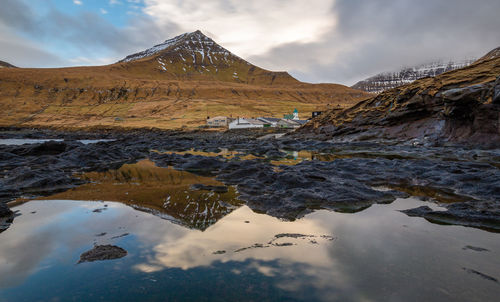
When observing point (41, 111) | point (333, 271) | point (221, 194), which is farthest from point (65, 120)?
point (333, 271)

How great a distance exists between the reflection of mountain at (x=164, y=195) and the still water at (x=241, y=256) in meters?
0.11

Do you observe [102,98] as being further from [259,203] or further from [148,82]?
[259,203]

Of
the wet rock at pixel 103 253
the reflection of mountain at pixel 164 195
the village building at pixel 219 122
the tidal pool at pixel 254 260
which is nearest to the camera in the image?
the tidal pool at pixel 254 260

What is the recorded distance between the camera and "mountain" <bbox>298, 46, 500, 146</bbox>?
86.4 ft

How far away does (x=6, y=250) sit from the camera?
19.9 feet

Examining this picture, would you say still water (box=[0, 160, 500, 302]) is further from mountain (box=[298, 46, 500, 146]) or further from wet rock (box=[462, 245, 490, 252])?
mountain (box=[298, 46, 500, 146])

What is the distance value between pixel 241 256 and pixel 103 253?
10.1 ft

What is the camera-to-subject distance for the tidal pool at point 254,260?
4.38 metres

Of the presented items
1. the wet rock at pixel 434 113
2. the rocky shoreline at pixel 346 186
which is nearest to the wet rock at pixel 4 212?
the rocky shoreline at pixel 346 186

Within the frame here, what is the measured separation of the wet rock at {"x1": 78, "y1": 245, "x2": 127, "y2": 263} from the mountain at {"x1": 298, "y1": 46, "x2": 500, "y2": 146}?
1270 inches

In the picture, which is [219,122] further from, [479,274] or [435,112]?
[479,274]

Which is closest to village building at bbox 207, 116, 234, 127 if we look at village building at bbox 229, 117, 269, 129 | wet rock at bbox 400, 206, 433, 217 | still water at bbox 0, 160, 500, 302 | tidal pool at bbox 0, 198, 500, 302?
village building at bbox 229, 117, 269, 129

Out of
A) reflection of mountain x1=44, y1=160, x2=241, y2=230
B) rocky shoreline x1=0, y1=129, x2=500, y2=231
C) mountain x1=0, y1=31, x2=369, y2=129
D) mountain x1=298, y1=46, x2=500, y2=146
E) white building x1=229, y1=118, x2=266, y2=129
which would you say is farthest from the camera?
mountain x1=0, y1=31, x2=369, y2=129

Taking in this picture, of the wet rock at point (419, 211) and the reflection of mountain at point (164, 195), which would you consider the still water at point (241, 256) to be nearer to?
the reflection of mountain at point (164, 195)
